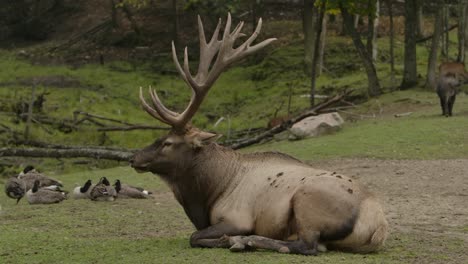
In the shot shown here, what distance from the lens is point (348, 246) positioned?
815 centimetres

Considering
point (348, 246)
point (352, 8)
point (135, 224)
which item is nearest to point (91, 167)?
point (352, 8)

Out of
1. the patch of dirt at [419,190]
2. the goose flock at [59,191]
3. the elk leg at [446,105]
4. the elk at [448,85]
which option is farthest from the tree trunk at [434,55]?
the goose flock at [59,191]

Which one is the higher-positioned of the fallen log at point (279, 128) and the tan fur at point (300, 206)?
the tan fur at point (300, 206)

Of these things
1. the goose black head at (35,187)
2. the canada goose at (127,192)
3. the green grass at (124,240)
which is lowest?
the canada goose at (127,192)

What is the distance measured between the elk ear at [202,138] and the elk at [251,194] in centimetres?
1

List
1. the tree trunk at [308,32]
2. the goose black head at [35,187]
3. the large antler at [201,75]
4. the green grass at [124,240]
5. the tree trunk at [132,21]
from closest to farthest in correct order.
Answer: the green grass at [124,240] < the large antler at [201,75] < the goose black head at [35,187] < the tree trunk at [308,32] < the tree trunk at [132,21]

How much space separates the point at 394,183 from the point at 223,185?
5.95 meters

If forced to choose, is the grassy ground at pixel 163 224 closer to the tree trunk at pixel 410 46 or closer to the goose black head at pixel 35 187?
the goose black head at pixel 35 187

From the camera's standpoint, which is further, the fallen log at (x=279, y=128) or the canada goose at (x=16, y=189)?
the fallen log at (x=279, y=128)

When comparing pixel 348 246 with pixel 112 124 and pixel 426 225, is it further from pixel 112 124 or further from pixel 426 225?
pixel 112 124

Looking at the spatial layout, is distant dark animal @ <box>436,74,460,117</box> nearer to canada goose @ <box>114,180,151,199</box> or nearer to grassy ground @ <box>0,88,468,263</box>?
grassy ground @ <box>0,88,468,263</box>

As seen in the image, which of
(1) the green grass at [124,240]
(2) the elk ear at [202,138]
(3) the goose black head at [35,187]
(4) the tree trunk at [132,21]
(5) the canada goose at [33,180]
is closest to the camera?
(1) the green grass at [124,240]

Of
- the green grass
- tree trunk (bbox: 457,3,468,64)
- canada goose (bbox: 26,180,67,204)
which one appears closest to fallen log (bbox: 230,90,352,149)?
tree trunk (bbox: 457,3,468,64)

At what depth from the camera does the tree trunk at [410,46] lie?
2491 cm
